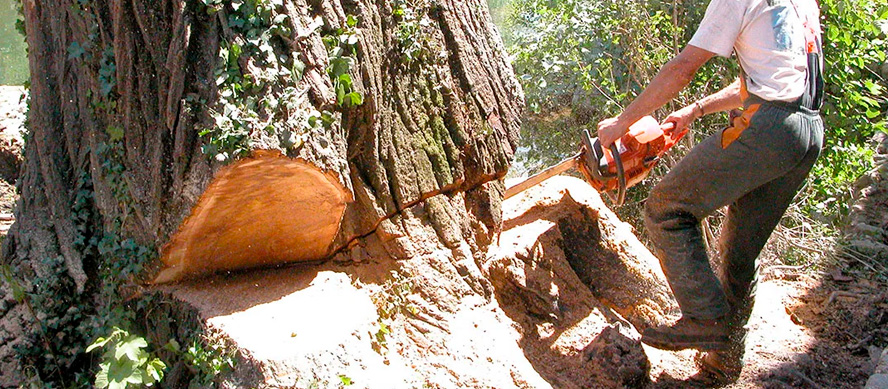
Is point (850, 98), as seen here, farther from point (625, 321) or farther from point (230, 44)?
point (230, 44)

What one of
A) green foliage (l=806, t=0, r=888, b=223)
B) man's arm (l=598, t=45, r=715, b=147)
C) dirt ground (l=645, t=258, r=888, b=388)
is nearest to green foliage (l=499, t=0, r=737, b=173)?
green foliage (l=806, t=0, r=888, b=223)

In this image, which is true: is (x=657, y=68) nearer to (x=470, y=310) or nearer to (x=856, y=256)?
(x=856, y=256)

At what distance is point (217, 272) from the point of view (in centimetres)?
347

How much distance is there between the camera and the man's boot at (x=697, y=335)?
12.0 feet

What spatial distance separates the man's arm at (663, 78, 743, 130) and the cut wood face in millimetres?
1676

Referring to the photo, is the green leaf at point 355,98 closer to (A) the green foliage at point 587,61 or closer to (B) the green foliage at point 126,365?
(B) the green foliage at point 126,365

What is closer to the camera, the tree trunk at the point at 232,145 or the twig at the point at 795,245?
the tree trunk at the point at 232,145

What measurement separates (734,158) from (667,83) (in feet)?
1.43

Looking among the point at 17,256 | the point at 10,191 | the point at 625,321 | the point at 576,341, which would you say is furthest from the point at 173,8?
the point at 10,191

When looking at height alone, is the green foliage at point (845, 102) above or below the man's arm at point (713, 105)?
below

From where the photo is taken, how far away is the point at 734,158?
3.33 m

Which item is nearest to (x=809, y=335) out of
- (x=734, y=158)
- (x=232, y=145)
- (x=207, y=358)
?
(x=734, y=158)

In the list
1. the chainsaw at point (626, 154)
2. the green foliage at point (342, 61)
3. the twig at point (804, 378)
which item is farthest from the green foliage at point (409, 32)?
the twig at point (804, 378)

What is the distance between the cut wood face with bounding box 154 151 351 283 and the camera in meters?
2.96
